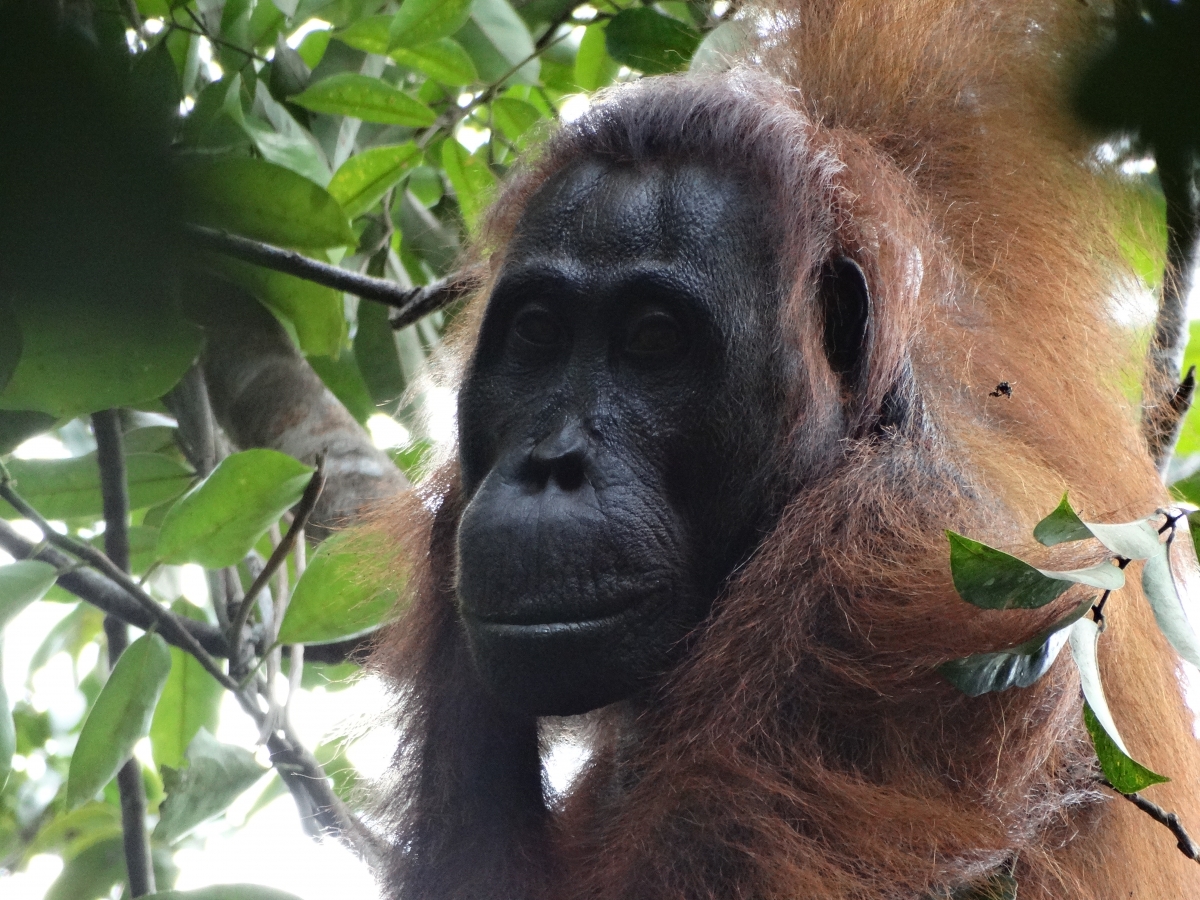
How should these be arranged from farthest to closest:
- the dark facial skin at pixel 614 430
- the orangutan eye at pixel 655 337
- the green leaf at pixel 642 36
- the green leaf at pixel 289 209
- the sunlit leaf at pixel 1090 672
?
the green leaf at pixel 642 36 < the orangutan eye at pixel 655 337 < the dark facial skin at pixel 614 430 < the green leaf at pixel 289 209 < the sunlit leaf at pixel 1090 672

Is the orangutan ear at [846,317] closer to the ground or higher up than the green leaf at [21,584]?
higher up

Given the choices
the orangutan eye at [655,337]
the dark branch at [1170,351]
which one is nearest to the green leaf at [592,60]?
the orangutan eye at [655,337]

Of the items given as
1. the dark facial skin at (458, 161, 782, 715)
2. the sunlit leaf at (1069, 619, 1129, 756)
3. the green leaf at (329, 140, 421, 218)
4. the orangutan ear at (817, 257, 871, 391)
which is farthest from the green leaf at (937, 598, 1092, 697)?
the green leaf at (329, 140, 421, 218)

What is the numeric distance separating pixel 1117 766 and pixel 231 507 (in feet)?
6.10

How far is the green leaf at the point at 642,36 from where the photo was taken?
3348mm

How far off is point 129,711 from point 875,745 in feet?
4.79

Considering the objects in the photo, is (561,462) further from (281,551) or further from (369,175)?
(369,175)

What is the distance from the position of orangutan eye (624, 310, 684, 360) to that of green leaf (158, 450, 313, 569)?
→ 776mm

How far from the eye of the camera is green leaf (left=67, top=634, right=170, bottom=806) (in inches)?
95.8

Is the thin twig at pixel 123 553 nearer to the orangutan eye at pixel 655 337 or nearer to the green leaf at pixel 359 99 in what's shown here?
the green leaf at pixel 359 99

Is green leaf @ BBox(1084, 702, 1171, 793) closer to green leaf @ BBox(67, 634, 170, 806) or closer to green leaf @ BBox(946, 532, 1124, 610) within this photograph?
green leaf @ BBox(946, 532, 1124, 610)

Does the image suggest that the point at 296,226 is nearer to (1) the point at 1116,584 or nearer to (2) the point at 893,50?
(1) the point at 1116,584

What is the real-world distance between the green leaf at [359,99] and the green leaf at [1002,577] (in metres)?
2.14

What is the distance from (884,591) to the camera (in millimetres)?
2193
